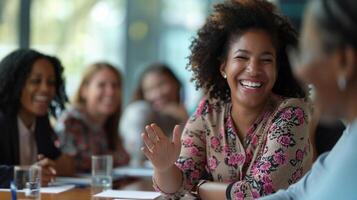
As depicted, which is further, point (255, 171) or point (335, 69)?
point (255, 171)

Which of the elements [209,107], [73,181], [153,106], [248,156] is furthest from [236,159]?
[153,106]

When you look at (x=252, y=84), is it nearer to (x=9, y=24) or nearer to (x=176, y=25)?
(x=9, y=24)

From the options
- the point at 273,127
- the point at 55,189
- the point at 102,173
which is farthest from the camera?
the point at 102,173

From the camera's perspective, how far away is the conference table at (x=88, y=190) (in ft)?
7.96

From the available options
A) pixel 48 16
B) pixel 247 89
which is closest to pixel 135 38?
pixel 48 16

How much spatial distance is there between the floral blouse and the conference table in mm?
316

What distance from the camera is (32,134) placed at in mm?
3223

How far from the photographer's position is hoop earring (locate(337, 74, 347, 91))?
1317 mm

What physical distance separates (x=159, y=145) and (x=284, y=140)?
42cm

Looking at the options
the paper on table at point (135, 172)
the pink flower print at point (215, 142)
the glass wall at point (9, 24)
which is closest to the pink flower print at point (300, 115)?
the pink flower print at point (215, 142)

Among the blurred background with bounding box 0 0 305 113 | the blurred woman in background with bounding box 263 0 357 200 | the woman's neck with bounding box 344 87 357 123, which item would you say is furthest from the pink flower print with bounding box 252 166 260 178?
the blurred background with bounding box 0 0 305 113

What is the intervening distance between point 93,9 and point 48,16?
0.65 metres

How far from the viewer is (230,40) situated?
2453 mm

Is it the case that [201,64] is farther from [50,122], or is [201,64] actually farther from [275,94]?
[50,122]
